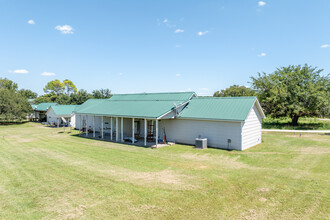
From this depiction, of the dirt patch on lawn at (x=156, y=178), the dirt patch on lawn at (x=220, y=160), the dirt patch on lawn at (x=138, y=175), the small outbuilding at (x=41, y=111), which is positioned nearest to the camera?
the dirt patch on lawn at (x=156, y=178)

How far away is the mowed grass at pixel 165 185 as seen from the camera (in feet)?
20.4

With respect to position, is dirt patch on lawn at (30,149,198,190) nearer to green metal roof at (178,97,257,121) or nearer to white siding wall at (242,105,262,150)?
green metal roof at (178,97,257,121)

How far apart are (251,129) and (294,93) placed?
1631 cm

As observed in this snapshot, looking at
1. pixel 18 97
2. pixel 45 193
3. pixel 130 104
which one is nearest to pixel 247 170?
pixel 45 193

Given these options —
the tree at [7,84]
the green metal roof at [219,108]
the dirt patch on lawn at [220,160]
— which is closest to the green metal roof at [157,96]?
the green metal roof at [219,108]

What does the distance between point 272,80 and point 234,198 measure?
29.0m

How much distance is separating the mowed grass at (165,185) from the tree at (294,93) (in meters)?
16.1

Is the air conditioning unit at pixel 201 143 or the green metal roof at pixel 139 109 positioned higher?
the green metal roof at pixel 139 109

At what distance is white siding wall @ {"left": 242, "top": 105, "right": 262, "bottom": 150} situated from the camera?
15622mm

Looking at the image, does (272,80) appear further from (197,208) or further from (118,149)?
(197,208)

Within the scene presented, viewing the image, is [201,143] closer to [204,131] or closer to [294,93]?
[204,131]

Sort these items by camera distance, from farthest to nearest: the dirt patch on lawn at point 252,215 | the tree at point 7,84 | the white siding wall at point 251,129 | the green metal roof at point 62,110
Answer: the tree at point 7,84
the green metal roof at point 62,110
the white siding wall at point 251,129
the dirt patch on lawn at point 252,215

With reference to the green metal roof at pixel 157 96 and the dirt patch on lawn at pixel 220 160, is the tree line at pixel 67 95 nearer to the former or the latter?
the green metal roof at pixel 157 96

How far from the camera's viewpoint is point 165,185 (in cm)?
831
